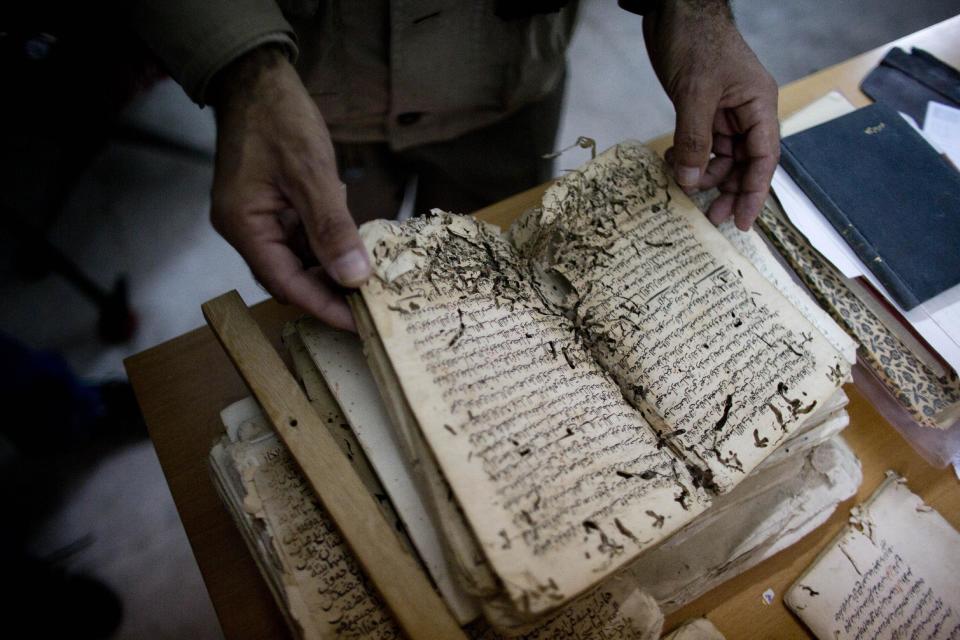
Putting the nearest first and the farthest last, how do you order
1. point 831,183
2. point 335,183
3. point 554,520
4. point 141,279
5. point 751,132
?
point 554,520 → point 335,183 → point 751,132 → point 831,183 → point 141,279

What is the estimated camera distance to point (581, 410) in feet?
2.18

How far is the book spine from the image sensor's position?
0.92 m

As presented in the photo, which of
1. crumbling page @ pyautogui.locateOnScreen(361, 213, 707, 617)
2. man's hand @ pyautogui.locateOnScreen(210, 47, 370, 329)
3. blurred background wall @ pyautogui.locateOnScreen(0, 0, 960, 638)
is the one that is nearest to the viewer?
crumbling page @ pyautogui.locateOnScreen(361, 213, 707, 617)

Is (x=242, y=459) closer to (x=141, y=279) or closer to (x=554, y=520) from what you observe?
(x=554, y=520)

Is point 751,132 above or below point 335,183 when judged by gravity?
below

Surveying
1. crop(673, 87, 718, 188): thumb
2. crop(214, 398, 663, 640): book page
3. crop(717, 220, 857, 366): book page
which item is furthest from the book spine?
crop(214, 398, 663, 640): book page

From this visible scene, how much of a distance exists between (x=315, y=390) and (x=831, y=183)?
916 mm

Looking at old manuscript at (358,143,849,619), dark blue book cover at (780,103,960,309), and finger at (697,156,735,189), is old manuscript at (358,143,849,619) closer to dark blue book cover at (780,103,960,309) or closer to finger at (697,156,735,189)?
finger at (697,156,735,189)

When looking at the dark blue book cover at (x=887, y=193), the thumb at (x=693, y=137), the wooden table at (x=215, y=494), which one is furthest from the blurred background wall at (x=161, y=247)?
the thumb at (x=693, y=137)

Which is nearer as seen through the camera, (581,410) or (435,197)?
(581,410)

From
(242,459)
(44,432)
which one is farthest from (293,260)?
(44,432)

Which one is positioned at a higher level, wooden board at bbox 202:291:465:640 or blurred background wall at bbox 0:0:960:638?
blurred background wall at bbox 0:0:960:638

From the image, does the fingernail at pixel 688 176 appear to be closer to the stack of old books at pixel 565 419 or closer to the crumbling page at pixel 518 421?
the stack of old books at pixel 565 419

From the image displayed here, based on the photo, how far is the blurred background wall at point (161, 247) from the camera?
1446 millimetres
